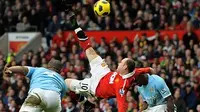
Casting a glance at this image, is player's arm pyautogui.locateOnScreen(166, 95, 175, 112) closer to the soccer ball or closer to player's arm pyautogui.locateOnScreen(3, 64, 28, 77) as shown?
player's arm pyautogui.locateOnScreen(3, 64, 28, 77)

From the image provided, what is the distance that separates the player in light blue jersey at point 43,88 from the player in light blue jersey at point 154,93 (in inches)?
60.5

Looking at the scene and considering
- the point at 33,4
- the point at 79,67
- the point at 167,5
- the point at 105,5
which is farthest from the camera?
the point at 33,4

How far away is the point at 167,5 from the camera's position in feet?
82.2

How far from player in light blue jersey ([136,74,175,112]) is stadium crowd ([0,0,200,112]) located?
3.05 metres

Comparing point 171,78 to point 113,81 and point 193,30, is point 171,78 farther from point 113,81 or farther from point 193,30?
point 113,81

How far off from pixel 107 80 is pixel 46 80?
45.5 inches

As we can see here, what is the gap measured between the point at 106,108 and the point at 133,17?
23.1 feet

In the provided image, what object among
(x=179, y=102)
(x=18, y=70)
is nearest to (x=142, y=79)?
(x=18, y=70)

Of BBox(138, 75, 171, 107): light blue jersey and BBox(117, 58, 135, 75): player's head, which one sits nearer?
BBox(117, 58, 135, 75): player's head

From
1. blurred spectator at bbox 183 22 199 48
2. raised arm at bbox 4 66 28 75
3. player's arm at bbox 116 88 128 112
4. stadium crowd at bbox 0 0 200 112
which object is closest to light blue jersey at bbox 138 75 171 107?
player's arm at bbox 116 88 128 112

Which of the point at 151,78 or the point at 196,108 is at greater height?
the point at 151,78

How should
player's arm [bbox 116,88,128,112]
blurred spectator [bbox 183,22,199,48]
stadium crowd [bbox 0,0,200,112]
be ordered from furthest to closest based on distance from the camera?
1. blurred spectator [bbox 183,22,199,48]
2. stadium crowd [bbox 0,0,200,112]
3. player's arm [bbox 116,88,128,112]

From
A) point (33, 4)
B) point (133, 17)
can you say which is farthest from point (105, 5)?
point (33, 4)

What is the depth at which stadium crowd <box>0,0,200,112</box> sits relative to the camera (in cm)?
1966
